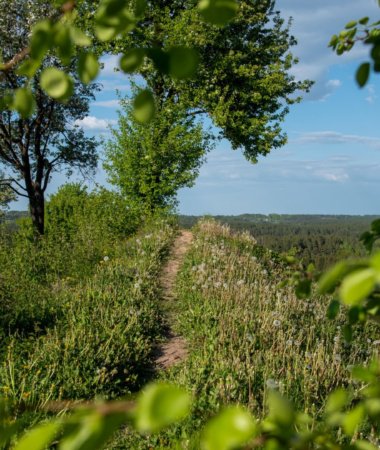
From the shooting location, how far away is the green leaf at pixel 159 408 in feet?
2.41

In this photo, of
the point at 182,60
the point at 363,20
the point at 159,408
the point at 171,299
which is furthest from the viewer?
the point at 171,299

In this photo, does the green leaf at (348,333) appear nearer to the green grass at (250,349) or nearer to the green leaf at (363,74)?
the green leaf at (363,74)

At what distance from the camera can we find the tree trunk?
87.9ft

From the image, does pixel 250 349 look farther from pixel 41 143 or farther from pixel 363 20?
pixel 41 143

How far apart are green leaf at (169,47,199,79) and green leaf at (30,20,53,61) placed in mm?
310

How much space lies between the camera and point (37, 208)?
26.9 meters

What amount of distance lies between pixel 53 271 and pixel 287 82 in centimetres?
1616

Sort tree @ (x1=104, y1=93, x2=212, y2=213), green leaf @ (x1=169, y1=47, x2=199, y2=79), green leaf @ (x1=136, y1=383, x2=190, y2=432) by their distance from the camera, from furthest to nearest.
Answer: tree @ (x1=104, y1=93, x2=212, y2=213) < green leaf @ (x1=169, y1=47, x2=199, y2=79) < green leaf @ (x1=136, y1=383, x2=190, y2=432)

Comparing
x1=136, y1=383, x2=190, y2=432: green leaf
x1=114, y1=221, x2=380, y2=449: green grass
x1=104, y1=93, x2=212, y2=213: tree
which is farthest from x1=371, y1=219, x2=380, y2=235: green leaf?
x1=104, y1=93, x2=212, y2=213: tree

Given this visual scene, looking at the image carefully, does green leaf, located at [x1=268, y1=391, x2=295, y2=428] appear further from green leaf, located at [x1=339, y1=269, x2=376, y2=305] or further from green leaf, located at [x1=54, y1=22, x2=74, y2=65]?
green leaf, located at [x1=54, y1=22, x2=74, y2=65]

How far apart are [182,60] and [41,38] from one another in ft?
1.15

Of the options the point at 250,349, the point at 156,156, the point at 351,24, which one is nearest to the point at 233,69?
the point at 156,156

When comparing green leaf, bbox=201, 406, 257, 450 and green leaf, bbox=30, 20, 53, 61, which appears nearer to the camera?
green leaf, bbox=201, 406, 257, 450

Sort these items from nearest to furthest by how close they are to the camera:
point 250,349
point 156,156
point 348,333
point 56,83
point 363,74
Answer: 1. point 56,83
2. point 363,74
3. point 348,333
4. point 250,349
5. point 156,156
